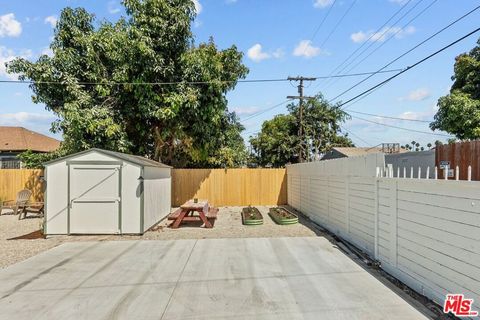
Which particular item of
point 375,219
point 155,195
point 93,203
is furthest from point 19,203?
point 375,219

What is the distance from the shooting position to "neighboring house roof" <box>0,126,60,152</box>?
77.4 ft

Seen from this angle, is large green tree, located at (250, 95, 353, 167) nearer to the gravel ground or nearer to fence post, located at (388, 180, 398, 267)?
the gravel ground

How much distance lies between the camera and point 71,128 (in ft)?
43.4

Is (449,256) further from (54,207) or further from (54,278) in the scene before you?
(54,207)

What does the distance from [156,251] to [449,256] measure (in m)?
5.39

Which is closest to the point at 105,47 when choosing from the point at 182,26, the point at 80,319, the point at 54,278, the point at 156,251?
the point at 182,26

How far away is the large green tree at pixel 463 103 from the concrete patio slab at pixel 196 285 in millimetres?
10836

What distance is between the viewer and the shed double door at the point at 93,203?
8.99m

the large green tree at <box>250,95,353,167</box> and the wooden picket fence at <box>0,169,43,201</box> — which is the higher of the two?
the large green tree at <box>250,95,353,167</box>

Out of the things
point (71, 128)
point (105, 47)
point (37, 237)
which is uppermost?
point (105, 47)

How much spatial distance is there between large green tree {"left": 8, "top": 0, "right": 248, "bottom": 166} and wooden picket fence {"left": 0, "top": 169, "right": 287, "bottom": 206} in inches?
89.2

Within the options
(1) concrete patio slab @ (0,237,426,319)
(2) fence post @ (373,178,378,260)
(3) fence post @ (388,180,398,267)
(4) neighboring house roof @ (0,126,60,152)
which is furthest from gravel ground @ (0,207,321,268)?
(4) neighboring house roof @ (0,126,60,152)

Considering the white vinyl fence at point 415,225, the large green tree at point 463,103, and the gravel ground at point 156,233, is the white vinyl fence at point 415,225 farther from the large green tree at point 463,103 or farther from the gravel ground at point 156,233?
the large green tree at point 463,103

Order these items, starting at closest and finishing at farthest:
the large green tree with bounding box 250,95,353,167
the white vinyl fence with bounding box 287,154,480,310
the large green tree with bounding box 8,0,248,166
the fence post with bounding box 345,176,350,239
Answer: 1. the white vinyl fence with bounding box 287,154,480,310
2. the fence post with bounding box 345,176,350,239
3. the large green tree with bounding box 8,0,248,166
4. the large green tree with bounding box 250,95,353,167
